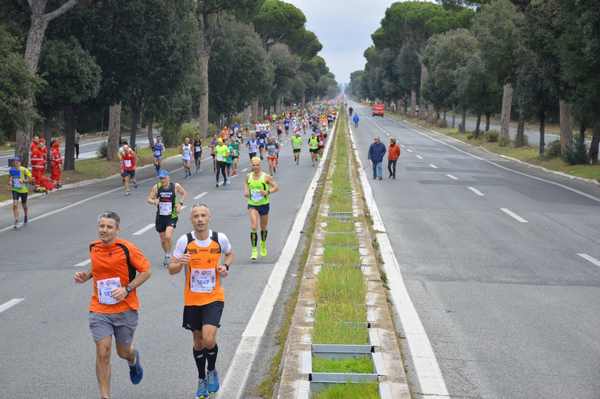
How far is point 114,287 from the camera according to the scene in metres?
6.57

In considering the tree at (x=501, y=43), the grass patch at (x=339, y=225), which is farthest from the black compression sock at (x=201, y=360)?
the tree at (x=501, y=43)

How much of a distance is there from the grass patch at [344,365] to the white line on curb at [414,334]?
448mm

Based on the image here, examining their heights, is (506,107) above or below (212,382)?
above

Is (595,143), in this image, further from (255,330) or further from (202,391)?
(202,391)

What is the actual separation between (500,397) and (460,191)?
19673mm

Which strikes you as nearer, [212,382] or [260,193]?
[212,382]

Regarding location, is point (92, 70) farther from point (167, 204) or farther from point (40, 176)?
point (167, 204)

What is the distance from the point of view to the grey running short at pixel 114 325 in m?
6.46

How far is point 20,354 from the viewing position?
7.85m

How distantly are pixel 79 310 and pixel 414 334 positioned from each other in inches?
165

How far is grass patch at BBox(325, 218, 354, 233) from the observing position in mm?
15703

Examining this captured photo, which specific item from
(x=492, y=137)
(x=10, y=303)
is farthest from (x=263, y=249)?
(x=492, y=137)

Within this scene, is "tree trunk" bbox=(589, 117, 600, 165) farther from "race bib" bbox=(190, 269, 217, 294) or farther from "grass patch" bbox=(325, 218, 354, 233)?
"race bib" bbox=(190, 269, 217, 294)

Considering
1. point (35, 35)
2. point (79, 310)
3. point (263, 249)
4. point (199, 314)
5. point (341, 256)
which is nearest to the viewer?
point (199, 314)
